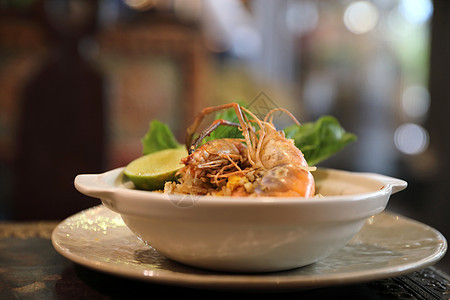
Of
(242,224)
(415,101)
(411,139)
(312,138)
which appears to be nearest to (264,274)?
(242,224)

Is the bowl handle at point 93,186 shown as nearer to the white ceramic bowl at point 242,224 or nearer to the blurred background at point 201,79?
the white ceramic bowl at point 242,224

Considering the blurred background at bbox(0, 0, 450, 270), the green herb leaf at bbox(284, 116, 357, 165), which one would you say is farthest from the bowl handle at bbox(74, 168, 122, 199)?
the green herb leaf at bbox(284, 116, 357, 165)

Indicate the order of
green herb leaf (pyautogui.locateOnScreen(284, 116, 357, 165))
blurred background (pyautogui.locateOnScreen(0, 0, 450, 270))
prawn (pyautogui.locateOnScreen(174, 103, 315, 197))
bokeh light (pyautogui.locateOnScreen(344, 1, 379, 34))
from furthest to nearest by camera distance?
1. bokeh light (pyautogui.locateOnScreen(344, 1, 379, 34))
2. blurred background (pyautogui.locateOnScreen(0, 0, 450, 270))
3. green herb leaf (pyautogui.locateOnScreen(284, 116, 357, 165))
4. prawn (pyautogui.locateOnScreen(174, 103, 315, 197))

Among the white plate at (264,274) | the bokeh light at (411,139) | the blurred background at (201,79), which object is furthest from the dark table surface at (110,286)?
the bokeh light at (411,139)

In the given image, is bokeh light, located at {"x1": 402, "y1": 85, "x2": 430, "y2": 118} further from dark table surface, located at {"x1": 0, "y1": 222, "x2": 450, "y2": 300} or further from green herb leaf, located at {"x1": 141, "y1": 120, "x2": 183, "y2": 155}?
dark table surface, located at {"x1": 0, "y1": 222, "x2": 450, "y2": 300}

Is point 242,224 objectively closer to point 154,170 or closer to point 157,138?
point 154,170

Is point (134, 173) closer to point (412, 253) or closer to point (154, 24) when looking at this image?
point (412, 253)
